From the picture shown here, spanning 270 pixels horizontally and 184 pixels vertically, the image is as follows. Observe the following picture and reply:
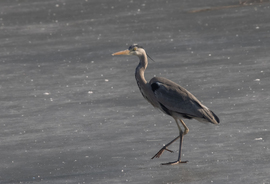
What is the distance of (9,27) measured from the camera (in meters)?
19.1

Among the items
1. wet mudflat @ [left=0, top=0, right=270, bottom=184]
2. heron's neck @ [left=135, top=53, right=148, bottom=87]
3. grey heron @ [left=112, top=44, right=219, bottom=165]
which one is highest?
heron's neck @ [left=135, top=53, right=148, bottom=87]

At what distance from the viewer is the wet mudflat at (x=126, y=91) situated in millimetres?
7500

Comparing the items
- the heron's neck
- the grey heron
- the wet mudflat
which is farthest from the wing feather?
the wet mudflat

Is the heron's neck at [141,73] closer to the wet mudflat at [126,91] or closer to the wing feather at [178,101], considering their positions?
the wing feather at [178,101]

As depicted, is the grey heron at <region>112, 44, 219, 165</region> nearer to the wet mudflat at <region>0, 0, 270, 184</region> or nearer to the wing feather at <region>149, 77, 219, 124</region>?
the wing feather at <region>149, 77, 219, 124</region>

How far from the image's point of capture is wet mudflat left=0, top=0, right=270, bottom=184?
7.50m

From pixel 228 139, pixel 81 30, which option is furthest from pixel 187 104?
pixel 81 30

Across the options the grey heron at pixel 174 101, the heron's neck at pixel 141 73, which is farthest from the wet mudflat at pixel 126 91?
the heron's neck at pixel 141 73

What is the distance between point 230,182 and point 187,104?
1534 millimetres

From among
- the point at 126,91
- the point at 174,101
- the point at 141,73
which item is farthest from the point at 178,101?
the point at 126,91

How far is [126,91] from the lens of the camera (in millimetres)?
11344

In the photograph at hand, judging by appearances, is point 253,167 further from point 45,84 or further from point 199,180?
point 45,84

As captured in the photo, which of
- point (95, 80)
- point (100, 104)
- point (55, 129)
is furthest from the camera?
point (95, 80)

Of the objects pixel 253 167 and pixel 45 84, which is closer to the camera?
pixel 253 167
